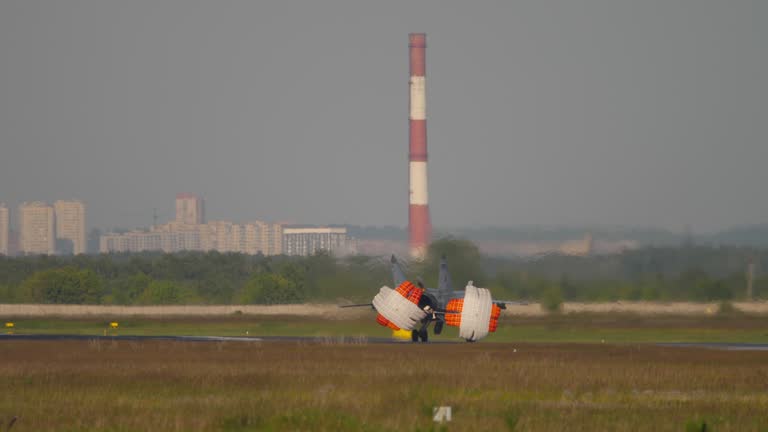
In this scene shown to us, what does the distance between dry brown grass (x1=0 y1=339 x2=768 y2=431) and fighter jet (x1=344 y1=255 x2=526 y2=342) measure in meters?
5.61

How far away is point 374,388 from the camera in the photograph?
38281 millimetres

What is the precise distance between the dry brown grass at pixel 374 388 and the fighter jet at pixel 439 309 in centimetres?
561

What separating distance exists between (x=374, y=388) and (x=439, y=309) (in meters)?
27.1

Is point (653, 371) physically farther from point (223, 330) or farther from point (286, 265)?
point (286, 265)

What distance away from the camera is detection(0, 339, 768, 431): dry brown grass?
1182 inches

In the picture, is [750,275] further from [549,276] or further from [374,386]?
[374,386]

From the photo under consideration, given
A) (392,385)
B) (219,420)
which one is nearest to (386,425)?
(219,420)

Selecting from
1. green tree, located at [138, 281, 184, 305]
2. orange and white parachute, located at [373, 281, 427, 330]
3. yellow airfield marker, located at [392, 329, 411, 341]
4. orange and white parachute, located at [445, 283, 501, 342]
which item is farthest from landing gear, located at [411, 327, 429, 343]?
green tree, located at [138, 281, 184, 305]

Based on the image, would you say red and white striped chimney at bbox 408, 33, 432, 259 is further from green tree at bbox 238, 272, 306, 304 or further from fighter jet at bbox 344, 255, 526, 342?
fighter jet at bbox 344, 255, 526, 342

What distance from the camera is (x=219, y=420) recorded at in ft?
97.5

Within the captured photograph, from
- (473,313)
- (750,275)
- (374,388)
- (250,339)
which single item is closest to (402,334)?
(473,313)

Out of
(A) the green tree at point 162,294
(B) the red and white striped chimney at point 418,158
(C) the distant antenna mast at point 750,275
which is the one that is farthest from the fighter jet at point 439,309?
(B) the red and white striped chimney at point 418,158

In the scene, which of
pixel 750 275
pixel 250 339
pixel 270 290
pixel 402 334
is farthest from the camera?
pixel 270 290

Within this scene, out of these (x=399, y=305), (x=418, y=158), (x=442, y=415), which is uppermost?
(x=418, y=158)
